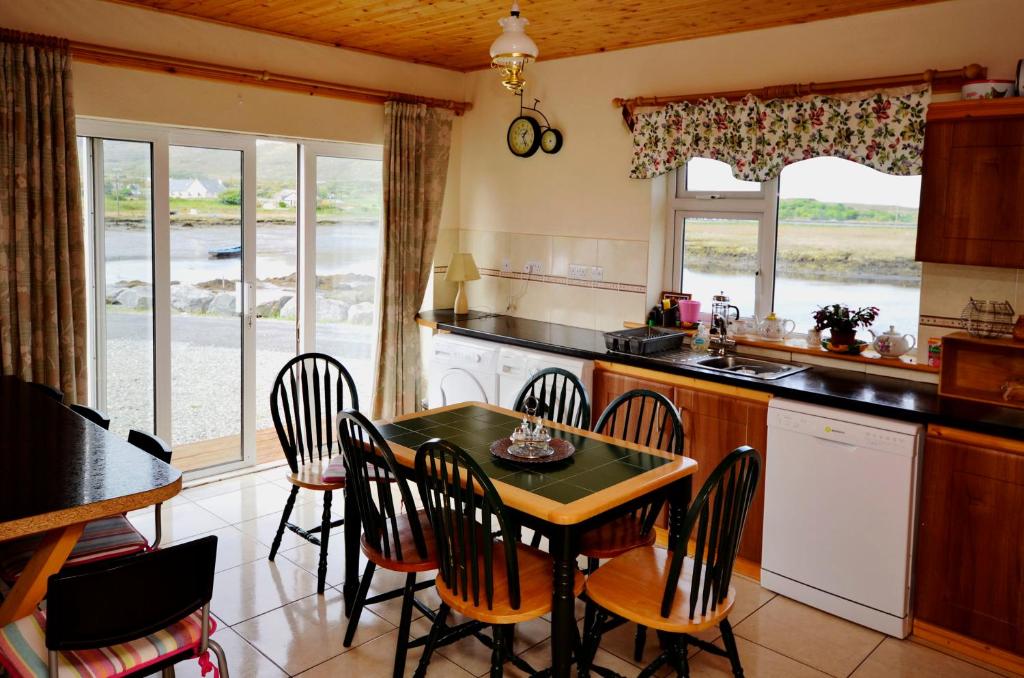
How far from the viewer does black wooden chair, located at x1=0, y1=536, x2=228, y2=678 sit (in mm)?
1968

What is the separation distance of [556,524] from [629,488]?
0.32m

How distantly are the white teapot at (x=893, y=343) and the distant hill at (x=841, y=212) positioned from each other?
1.81 feet

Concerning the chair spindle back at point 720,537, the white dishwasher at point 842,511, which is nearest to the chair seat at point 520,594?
the chair spindle back at point 720,537

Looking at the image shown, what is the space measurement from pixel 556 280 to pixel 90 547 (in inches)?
129

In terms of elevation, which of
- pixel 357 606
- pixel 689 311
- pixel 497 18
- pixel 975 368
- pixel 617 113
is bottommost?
pixel 357 606

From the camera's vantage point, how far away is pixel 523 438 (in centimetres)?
306

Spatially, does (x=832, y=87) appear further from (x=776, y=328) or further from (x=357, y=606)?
(x=357, y=606)

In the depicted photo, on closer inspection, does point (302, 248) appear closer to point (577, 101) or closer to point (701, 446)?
point (577, 101)

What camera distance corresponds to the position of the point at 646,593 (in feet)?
8.68

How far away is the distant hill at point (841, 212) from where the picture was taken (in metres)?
4.00

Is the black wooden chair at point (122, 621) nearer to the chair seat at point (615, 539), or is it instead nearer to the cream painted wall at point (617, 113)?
the chair seat at point (615, 539)

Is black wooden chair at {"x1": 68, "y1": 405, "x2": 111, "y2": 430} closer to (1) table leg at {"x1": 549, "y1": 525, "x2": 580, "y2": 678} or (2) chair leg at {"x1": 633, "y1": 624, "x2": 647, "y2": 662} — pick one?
(1) table leg at {"x1": 549, "y1": 525, "x2": 580, "y2": 678}

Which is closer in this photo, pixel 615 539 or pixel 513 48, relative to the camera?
pixel 513 48

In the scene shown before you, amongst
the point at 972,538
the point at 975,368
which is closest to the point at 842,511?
the point at 972,538
